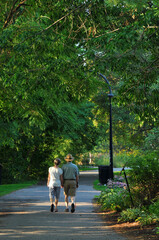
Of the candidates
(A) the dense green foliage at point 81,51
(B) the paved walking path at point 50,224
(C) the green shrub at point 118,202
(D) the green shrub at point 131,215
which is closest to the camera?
(A) the dense green foliage at point 81,51

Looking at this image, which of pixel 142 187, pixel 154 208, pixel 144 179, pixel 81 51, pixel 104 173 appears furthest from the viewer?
pixel 104 173

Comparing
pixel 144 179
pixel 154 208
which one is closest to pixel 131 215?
pixel 154 208

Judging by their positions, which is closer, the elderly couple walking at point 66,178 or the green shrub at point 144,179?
the green shrub at point 144,179

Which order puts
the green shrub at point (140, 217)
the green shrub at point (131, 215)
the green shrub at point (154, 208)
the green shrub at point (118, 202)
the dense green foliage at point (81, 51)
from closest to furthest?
the dense green foliage at point (81, 51), the green shrub at point (140, 217), the green shrub at point (154, 208), the green shrub at point (131, 215), the green shrub at point (118, 202)

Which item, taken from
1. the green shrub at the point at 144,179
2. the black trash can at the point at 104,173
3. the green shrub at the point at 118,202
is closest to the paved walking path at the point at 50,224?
the green shrub at the point at 118,202

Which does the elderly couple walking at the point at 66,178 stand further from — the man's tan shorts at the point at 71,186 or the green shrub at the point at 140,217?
the green shrub at the point at 140,217

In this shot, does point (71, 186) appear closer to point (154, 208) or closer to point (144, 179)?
point (144, 179)

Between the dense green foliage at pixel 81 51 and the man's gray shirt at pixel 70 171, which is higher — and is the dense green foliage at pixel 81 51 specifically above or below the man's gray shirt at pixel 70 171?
above

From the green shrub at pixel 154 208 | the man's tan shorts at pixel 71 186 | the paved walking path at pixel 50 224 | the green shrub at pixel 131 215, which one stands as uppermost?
the man's tan shorts at pixel 71 186

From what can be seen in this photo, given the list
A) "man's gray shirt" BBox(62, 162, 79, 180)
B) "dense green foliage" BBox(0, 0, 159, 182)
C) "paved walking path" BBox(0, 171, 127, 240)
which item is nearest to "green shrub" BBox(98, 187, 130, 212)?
"paved walking path" BBox(0, 171, 127, 240)

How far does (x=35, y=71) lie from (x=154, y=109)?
10.1ft

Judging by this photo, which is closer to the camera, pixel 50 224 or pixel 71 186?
pixel 50 224

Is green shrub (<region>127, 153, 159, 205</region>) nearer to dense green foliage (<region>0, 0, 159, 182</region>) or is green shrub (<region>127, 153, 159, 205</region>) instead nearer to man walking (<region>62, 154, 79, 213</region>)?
dense green foliage (<region>0, 0, 159, 182</region>)

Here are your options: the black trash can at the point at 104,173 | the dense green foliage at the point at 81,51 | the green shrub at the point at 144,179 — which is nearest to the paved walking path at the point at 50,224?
the green shrub at the point at 144,179
